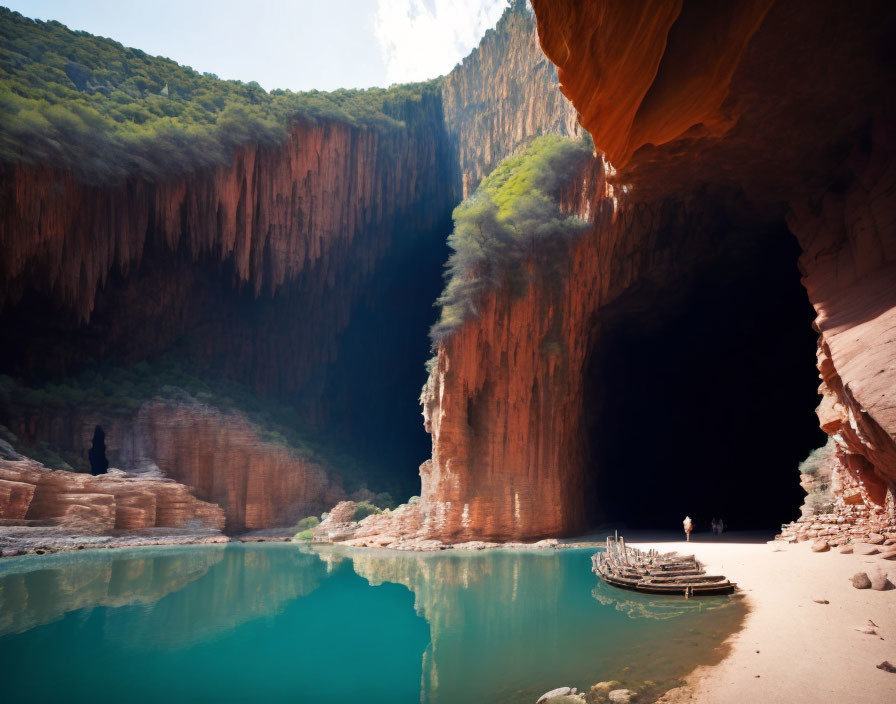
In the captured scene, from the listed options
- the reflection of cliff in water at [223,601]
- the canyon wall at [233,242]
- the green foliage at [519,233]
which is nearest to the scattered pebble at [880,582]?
the reflection of cliff in water at [223,601]

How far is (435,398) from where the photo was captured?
2422cm

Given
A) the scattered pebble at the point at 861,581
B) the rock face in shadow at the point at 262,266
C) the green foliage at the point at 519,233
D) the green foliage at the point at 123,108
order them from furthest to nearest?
the rock face in shadow at the point at 262,266
the green foliage at the point at 123,108
the green foliage at the point at 519,233
the scattered pebble at the point at 861,581

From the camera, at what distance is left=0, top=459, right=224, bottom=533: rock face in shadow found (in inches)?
778

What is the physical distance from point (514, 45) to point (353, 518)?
30209 millimetres

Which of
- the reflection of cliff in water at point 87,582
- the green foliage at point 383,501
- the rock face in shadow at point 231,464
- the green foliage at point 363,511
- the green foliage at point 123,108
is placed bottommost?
the reflection of cliff in water at point 87,582

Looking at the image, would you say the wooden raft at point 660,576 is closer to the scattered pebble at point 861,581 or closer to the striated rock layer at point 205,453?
the scattered pebble at point 861,581

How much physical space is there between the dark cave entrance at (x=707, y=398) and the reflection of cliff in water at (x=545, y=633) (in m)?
14.1

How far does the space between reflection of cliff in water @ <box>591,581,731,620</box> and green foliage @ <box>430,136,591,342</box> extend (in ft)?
44.9

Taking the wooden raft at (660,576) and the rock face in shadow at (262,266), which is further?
the rock face in shadow at (262,266)

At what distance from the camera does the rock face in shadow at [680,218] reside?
8.81 m

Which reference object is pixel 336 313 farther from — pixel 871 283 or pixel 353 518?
pixel 871 283

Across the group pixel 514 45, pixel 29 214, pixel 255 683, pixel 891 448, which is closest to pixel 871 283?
pixel 891 448

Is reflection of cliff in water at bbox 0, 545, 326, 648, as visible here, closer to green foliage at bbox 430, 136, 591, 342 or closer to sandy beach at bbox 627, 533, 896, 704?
sandy beach at bbox 627, 533, 896, 704

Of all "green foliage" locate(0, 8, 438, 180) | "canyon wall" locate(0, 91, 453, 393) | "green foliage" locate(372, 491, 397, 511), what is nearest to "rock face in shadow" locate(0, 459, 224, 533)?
"green foliage" locate(372, 491, 397, 511)
